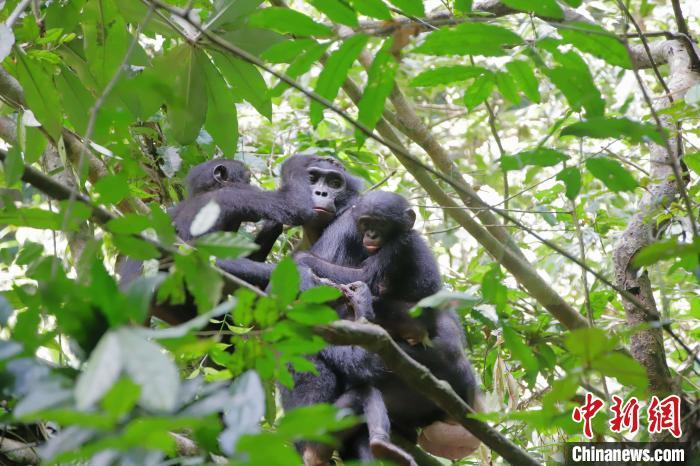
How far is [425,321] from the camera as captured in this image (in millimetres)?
3564

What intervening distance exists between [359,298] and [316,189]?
3.63ft

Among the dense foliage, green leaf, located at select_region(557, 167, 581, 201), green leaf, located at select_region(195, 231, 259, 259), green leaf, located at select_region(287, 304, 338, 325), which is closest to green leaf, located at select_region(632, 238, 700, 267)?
the dense foliage

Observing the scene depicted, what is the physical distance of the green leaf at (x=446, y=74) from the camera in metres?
2.26

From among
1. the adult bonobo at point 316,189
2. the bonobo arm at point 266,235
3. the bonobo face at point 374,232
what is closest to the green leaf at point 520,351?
the bonobo face at point 374,232

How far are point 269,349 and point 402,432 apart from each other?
2.24 m

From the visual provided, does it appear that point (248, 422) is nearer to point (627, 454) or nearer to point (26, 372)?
point (26, 372)

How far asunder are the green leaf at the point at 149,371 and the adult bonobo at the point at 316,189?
285 centimetres

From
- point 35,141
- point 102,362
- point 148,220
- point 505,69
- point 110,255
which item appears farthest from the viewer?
point 110,255

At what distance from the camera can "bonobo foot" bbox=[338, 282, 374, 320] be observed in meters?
3.41

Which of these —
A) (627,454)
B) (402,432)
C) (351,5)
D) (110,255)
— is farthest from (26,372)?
(110,255)

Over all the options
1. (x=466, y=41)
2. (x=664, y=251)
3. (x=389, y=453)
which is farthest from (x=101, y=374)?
(x=389, y=453)

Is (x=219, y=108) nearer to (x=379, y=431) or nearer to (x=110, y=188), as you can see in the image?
(x=379, y=431)

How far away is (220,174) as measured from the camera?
4.34 metres

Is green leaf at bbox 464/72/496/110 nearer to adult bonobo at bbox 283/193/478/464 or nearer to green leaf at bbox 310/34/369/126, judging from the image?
green leaf at bbox 310/34/369/126
